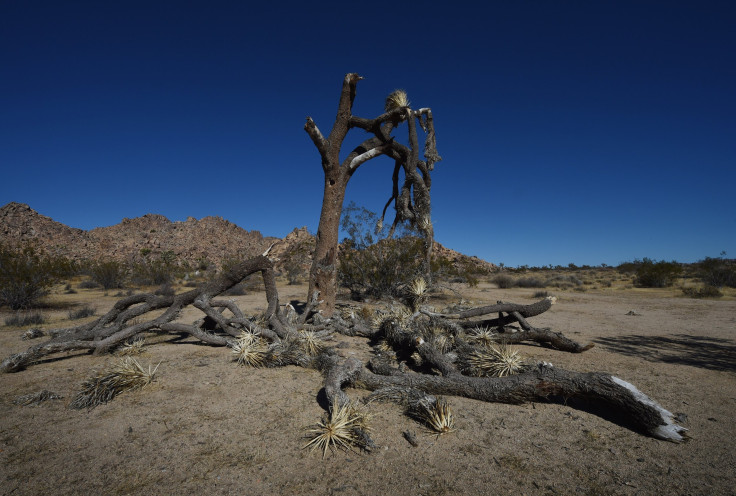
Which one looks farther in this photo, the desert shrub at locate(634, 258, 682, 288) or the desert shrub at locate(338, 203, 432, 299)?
the desert shrub at locate(634, 258, 682, 288)

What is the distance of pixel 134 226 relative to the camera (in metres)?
64.8

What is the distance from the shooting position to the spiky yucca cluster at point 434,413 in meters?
3.33

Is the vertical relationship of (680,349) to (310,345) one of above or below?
below

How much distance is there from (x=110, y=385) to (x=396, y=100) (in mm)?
9428

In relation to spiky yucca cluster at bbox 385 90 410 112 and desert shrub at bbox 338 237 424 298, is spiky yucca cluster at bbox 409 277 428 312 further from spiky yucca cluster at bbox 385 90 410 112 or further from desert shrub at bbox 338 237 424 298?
spiky yucca cluster at bbox 385 90 410 112

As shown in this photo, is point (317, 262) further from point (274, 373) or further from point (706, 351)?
point (706, 351)

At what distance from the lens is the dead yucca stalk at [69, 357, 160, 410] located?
12.6ft

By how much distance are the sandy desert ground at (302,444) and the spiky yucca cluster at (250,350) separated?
28 cm

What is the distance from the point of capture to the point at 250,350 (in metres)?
5.52

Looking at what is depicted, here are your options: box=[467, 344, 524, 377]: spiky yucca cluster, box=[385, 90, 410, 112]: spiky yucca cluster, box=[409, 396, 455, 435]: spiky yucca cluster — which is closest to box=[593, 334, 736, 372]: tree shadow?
box=[467, 344, 524, 377]: spiky yucca cluster

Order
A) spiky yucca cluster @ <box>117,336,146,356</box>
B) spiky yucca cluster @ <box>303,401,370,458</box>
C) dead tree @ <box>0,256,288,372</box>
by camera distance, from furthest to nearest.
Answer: spiky yucca cluster @ <box>117,336,146,356</box> < dead tree @ <box>0,256,288,372</box> < spiky yucca cluster @ <box>303,401,370,458</box>

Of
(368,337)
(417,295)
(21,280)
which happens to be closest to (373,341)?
(368,337)

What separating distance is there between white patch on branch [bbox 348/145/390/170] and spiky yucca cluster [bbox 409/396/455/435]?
261 inches

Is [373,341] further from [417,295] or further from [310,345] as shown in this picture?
[417,295]
